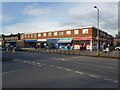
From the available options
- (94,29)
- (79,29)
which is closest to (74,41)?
(79,29)

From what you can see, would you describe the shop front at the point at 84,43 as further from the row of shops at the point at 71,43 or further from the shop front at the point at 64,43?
the shop front at the point at 64,43

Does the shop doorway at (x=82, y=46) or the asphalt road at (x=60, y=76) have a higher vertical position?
the shop doorway at (x=82, y=46)

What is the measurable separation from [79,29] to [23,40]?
3199 cm

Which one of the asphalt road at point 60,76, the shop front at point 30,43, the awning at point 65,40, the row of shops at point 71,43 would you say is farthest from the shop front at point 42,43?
the asphalt road at point 60,76

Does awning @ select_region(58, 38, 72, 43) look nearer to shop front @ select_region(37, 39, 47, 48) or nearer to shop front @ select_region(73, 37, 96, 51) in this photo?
shop front @ select_region(73, 37, 96, 51)

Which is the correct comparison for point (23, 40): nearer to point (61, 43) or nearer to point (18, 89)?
point (61, 43)

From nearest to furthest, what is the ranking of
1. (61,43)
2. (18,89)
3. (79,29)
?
(18,89)
(79,29)
(61,43)

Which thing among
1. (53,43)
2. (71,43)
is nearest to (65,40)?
(71,43)

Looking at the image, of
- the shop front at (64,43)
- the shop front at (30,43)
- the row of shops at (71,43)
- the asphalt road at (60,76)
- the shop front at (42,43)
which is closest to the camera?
the asphalt road at (60,76)

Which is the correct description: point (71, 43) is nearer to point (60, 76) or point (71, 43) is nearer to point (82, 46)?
point (82, 46)

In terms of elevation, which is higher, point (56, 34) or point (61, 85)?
point (56, 34)

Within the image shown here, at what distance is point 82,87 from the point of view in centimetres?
769

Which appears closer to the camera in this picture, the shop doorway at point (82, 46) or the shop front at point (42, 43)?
the shop doorway at point (82, 46)

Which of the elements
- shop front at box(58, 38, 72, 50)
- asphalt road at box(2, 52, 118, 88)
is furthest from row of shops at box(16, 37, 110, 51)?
asphalt road at box(2, 52, 118, 88)
